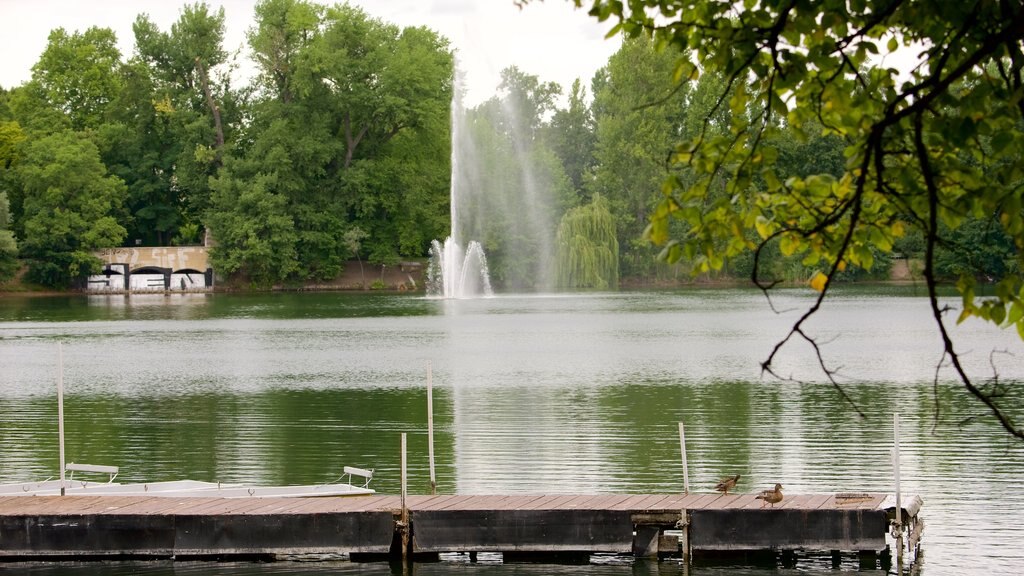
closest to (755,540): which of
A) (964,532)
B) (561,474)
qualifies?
(964,532)

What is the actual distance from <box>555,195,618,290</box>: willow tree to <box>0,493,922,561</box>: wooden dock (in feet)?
188

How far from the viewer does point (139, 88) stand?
3164 inches

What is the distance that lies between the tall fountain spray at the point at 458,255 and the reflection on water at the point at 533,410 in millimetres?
23001

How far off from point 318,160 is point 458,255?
9.46m

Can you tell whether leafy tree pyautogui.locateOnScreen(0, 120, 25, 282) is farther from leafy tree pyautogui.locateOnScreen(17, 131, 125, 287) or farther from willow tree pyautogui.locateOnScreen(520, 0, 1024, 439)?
willow tree pyautogui.locateOnScreen(520, 0, 1024, 439)

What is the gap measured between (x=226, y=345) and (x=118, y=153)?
44.2 m

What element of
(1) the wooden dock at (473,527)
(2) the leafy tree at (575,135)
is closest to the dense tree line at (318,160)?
(2) the leafy tree at (575,135)

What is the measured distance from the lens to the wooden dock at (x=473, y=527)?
40.6 ft

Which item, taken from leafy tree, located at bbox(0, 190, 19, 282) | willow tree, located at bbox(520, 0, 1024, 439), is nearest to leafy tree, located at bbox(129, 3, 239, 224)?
leafy tree, located at bbox(0, 190, 19, 282)

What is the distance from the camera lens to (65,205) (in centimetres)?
7550

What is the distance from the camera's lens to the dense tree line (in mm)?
73875

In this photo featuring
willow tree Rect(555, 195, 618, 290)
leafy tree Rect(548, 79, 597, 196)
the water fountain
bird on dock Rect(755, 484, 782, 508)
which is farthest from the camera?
leafy tree Rect(548, 79, 597, 196)

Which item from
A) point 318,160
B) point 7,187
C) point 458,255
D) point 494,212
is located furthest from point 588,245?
point 7,187

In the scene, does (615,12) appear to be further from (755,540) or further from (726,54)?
(755,540)
